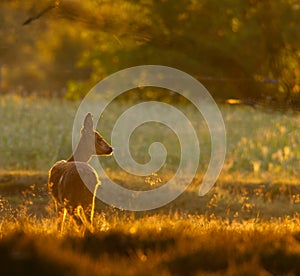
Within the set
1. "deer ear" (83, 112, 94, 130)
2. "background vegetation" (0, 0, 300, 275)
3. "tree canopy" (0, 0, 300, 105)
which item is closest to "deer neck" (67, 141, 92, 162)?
"deer ear" (83, 112, 94, 130)

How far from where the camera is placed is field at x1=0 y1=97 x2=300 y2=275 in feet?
23.9

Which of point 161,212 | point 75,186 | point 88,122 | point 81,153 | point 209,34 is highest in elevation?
point 209,34

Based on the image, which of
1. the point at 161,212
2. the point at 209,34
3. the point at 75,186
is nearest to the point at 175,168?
the point at 161,212

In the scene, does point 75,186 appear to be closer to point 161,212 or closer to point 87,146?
point 87,146

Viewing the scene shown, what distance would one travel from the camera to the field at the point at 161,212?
729 cm

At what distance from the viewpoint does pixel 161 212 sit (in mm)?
14914

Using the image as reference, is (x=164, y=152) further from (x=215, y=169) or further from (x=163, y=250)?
(x=163, y=250)

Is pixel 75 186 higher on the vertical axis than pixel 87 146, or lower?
lower

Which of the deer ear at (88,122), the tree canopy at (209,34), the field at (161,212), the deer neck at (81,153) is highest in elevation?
the tree canopy at (209,34)

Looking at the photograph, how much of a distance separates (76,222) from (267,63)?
3458 mm

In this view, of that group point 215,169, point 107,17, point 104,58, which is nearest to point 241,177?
point 215,169

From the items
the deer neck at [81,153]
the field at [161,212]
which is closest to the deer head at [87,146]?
the deer neck at [81,153]

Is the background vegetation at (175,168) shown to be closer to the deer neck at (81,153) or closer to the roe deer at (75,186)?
the roe deer at (75,186)

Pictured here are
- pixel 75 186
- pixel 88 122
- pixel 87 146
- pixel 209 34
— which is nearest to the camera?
pixel 75 186
